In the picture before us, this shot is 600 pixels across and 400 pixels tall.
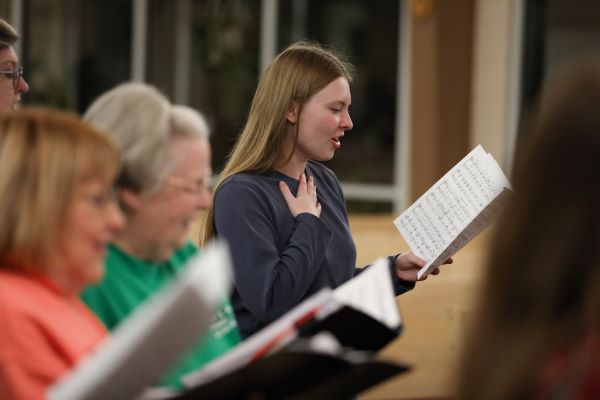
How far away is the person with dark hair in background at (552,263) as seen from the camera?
1.25m

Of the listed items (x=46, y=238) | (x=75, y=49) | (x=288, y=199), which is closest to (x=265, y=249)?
(x=288, y=199)

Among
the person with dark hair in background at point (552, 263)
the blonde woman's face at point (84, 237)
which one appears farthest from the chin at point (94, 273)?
the person with dark hair in background at point (552, 263)

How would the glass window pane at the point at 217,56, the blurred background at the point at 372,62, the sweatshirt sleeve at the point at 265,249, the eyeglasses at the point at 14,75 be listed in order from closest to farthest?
the sweatshirt sleeve at the point at 265,249
the eyeglasses at the point at 14,75
the blurred background at the point at 372,62
the glass window pane at the point at 217,56

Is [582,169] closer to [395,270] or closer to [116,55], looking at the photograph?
[395,270]

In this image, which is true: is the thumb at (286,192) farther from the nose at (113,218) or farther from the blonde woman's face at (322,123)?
the nose at (113,218)

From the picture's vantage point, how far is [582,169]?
4.10 feet

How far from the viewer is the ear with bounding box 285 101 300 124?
2.76m

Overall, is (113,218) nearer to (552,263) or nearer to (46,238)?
(46,238)

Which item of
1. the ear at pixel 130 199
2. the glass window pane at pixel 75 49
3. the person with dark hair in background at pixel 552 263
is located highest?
the person with dark hair in background at pixel 552 263

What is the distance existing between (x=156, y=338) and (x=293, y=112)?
144 cm

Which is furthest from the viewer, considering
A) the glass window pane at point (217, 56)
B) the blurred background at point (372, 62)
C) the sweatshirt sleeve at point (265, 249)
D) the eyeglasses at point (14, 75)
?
the glass window pane at point (217, 56)

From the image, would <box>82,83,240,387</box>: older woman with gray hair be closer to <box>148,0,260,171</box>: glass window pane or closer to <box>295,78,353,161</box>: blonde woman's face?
<box>295,78,353,161</box>: blonde woman's face

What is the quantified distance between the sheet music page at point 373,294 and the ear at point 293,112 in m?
0.86

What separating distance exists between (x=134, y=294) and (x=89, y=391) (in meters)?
0.49
